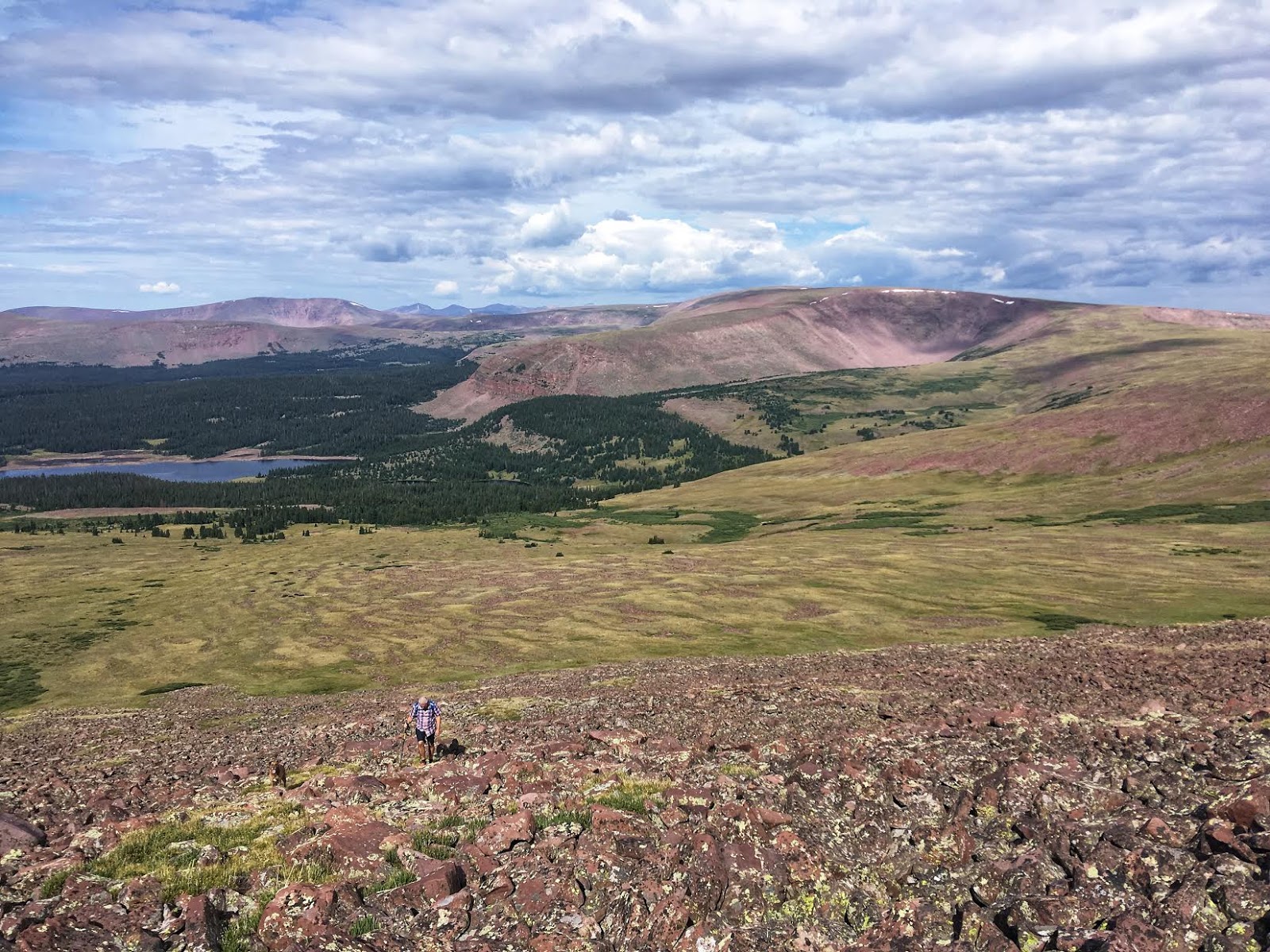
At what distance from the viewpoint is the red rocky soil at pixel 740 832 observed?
1884 cm

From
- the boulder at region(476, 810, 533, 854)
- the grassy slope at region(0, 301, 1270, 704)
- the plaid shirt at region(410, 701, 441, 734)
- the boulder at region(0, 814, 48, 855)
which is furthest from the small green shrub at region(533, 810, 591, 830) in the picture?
the grassy slope at region(0, 301, 1270, 704)

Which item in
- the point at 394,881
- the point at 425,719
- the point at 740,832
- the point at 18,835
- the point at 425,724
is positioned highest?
the point at 740,832

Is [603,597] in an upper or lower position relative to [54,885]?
lower

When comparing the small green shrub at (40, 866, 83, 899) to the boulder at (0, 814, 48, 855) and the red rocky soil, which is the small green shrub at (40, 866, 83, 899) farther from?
the boulder at (0, 814, 48, 855)

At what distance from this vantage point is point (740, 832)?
76.0 feet

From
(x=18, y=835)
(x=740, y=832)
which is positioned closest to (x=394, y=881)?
(x=740, y=832)

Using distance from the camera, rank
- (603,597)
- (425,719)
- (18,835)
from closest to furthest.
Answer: (18,835) < (425,719) < (603,597)

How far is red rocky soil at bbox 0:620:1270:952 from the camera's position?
18.8m

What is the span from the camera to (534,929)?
1945cm

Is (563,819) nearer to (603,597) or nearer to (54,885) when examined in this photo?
(54,885)

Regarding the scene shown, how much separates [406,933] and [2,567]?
651 feet

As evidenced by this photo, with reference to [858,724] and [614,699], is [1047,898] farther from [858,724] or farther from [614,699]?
[614,699]

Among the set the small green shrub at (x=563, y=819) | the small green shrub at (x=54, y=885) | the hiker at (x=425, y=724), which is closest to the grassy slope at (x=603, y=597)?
the hiker at (x=425, y=724)

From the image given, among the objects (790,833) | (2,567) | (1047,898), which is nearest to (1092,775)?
(1047,898)
